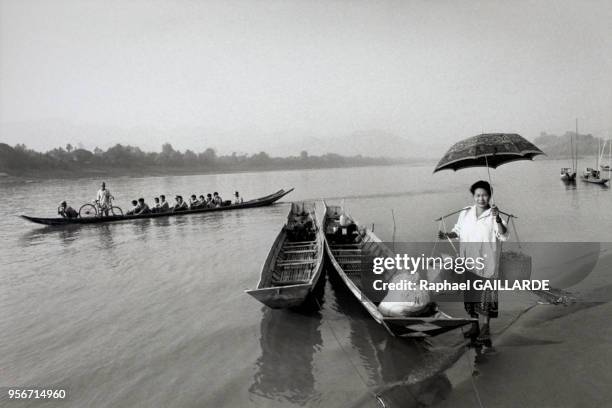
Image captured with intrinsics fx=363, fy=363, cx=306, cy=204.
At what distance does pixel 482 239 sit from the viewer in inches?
169

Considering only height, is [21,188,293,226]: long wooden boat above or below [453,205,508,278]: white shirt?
below

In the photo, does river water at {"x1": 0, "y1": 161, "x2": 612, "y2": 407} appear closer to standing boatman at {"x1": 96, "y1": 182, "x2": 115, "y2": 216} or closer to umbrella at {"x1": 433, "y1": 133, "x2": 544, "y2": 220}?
umbrella at {"x1": 433, "y1": 133, "x2": 544, "y2": 220}

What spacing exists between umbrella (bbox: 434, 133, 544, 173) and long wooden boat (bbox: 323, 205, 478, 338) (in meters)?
1.99

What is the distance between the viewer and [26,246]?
46.2 feet

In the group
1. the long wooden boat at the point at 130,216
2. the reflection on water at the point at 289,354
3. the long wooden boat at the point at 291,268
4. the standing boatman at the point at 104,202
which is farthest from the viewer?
the standing boatman at the point at 104,202

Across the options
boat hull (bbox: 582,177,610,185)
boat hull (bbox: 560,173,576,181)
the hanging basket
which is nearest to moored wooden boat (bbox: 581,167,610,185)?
boat hull (bbox: 582,177,610,185)

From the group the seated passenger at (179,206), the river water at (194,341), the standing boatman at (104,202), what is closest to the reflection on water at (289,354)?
the river water at (194,341)

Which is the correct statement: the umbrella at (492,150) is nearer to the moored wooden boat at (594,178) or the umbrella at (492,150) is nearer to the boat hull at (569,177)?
the moored wooden boat at (594,178)

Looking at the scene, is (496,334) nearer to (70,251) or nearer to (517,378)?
(517,378)

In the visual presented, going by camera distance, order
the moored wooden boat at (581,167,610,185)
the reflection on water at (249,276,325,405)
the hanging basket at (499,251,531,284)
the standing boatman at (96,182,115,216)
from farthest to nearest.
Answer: the moored wooden boat at (581,167,610,185) < the standing boatman at (96,182,115,216) < the hanging basket at (499,251,531,284) < the reflection on water at (249,276,325,405)

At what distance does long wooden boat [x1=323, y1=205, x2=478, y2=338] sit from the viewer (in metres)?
4.25

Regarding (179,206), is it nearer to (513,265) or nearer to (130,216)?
(130,216)

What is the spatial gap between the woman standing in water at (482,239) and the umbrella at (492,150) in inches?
18.7

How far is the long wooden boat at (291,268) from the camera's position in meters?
5.71
